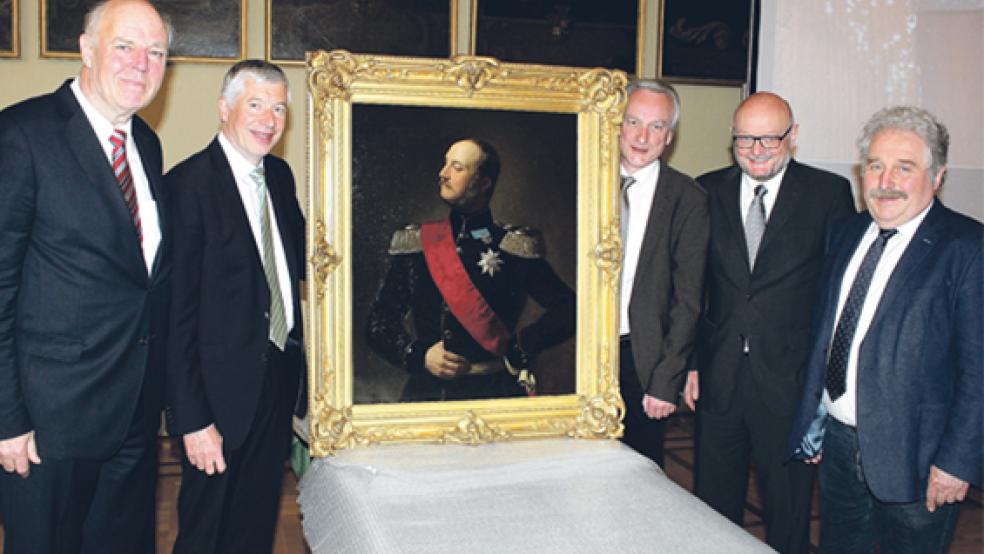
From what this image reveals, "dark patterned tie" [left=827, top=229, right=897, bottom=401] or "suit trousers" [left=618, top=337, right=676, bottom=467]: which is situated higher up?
"dark patterned tie" [left=827, top=229, right=897, bottom=401]

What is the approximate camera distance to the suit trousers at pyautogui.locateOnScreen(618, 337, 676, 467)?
266cm

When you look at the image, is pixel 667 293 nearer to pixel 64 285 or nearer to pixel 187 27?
pixel 64 285

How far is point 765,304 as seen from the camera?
263cm

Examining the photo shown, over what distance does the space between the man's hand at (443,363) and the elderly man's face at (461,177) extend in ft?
1.26

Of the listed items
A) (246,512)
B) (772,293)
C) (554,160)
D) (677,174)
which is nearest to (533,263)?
(554,160)

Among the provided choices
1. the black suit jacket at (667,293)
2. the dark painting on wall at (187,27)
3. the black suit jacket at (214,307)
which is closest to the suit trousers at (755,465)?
the black suit jacket at (667,293)

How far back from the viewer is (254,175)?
2.34 metres

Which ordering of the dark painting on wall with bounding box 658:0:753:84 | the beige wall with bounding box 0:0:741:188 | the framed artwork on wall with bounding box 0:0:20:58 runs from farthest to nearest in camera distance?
the dark painting on wall with bounding box 658:0:753:84 → the beige wall with bounding box 0:0:741:188 → the framed artwork on wall with bounding box 0:0:20:58

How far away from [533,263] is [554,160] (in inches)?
11.3

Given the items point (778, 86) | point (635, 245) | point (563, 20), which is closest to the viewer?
point (635, 245)

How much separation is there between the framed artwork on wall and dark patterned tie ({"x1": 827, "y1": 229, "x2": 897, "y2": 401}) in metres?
4.10

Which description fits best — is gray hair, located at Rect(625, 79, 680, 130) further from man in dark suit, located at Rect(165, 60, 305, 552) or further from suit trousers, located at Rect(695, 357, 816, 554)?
man in dark suit, located at Rect(165, 60, 305, 552)

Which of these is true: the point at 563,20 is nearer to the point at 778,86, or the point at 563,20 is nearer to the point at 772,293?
the point at 778,86

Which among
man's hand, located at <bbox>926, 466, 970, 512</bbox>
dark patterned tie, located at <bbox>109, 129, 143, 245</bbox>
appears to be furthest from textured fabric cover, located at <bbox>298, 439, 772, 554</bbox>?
dark patterned tie, located at <bbox>109, 129, 143, 245</bbox>
